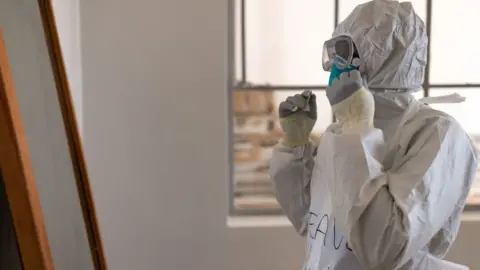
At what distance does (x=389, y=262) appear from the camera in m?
1.05

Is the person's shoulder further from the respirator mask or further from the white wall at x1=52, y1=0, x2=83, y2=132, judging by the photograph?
the white wall at x1=52, y1=0, x2=83, y2=132

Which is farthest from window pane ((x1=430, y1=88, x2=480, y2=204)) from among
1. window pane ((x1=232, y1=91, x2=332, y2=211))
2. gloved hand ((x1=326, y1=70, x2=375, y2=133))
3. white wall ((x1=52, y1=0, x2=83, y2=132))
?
white wall ((x1=52, y1=0, x2=83, y2=132))

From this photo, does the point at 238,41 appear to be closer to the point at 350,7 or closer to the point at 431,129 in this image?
the point at 350,7

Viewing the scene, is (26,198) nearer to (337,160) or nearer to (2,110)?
(2,110)

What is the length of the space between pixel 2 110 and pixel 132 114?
940 millimetres

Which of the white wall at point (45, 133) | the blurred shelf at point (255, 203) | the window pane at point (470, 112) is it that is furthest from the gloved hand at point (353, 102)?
the window pane at point (470, 112)

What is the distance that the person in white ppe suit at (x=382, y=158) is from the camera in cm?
103

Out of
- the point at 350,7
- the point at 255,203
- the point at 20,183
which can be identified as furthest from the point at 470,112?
the point at 20,183

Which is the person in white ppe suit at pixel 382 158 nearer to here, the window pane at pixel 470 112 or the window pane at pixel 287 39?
the window pane at pixel 287 39

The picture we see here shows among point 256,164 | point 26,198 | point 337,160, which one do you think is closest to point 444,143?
point 337,160

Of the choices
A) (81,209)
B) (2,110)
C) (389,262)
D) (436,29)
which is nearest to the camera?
(2,110)

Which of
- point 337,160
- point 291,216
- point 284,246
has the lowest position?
point 284,246

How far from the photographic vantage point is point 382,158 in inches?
44.9

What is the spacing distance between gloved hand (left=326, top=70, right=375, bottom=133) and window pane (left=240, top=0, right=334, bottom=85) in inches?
31.0
